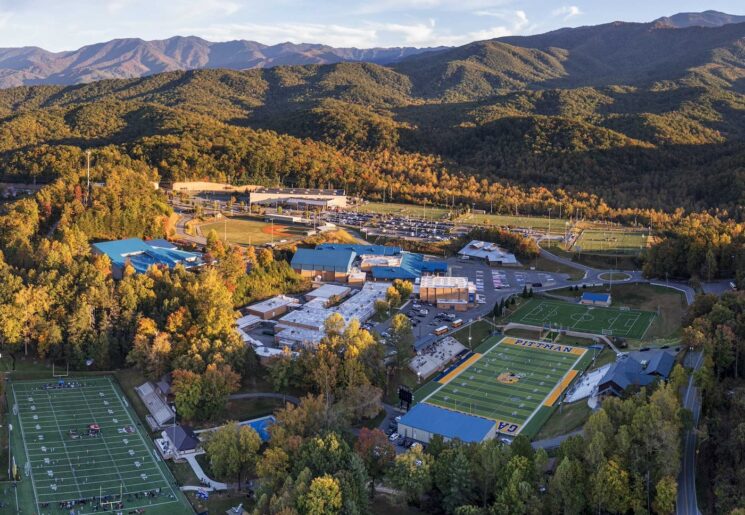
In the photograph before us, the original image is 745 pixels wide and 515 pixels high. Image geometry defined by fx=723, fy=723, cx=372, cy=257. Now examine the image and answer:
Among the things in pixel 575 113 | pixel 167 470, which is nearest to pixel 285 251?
pixel 167 470

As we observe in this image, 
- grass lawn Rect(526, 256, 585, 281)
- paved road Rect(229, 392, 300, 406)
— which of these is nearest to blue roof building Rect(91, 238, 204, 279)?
paved road Rect(229, 392, 300, 406)

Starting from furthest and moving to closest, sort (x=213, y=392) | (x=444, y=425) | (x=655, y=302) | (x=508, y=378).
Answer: (x=655, y=302)
(x=508, y=378)
(x=213, y=392)
(x=444, y=425)

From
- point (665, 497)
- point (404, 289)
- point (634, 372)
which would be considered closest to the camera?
point (665, 497)

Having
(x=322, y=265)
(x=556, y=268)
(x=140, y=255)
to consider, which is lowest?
(x=556, y=268)

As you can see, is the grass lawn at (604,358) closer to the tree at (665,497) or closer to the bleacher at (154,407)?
the tree at (665,497)

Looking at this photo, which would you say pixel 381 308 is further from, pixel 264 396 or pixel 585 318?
pixel 585 318

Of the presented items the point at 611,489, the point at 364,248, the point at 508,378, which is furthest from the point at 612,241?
the point at 611,489

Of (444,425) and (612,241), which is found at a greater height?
(612,241)

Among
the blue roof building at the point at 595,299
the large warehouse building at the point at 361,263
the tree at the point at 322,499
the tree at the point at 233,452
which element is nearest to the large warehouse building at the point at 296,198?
the large warehouse building at the point at 361,263
